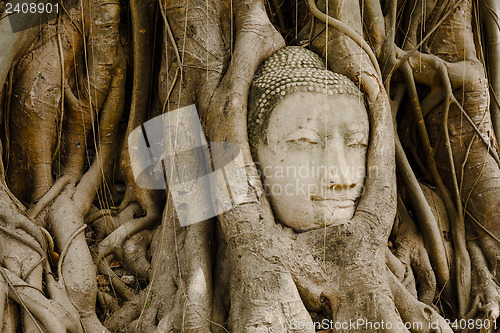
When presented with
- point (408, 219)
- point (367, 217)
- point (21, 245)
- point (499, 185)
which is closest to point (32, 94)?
point (21, 245)

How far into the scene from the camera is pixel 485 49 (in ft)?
12.2

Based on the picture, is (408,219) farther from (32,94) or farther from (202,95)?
(32,94)

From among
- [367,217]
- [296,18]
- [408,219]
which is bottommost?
[408,219]

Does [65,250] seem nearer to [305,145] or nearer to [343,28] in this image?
[305,145]

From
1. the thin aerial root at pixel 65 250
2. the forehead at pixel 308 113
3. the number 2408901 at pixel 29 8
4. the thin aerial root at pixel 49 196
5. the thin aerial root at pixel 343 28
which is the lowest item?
the thin aerial root at pixel 65 250

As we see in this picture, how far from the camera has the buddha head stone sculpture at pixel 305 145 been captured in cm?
254

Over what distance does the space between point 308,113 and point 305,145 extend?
0.49ft

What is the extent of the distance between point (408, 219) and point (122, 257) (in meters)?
1.67

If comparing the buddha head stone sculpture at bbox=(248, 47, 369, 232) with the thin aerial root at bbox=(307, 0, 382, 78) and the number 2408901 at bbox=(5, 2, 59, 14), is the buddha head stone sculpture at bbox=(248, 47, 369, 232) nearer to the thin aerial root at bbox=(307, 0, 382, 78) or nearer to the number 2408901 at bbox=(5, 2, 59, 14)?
the thin aerial root at bbox=(307, 0, 382, 78)

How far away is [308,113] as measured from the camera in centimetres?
255
